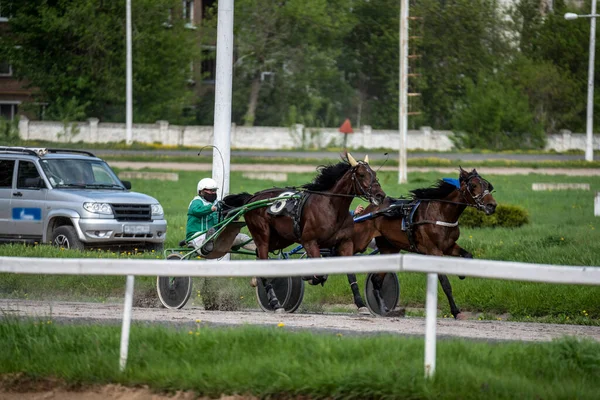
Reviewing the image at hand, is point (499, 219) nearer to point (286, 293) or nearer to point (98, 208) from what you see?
point (98, 208)

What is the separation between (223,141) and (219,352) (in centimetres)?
821

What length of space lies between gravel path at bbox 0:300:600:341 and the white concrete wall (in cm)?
5093

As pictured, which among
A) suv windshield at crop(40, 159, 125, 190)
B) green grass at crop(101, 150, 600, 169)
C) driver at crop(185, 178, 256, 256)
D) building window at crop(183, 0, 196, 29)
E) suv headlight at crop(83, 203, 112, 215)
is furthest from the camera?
building window at crop(183, 0, 196, 29)

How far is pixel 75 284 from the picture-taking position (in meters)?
16.3

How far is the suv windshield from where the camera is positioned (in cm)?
2009

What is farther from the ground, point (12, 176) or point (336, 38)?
point (336, 38)

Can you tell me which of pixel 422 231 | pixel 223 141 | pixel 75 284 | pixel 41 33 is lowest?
pixel 75 284

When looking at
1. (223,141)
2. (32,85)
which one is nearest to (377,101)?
(32,85)

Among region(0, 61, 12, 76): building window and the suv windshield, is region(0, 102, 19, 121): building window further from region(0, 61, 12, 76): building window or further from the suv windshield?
the suv windshield

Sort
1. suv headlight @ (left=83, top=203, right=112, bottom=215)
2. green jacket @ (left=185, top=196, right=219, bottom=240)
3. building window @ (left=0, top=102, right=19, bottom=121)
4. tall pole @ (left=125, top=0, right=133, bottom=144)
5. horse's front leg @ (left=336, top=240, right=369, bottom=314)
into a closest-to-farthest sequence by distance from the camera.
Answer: horse's front leg @ (left=336, top=240, right=369, bottom=314) → green jacket @ (left=185, top=196, right=219, bottom=240) → suv headlight @ (left=83, top=203, right=112, bottom=215) → tall pole @ (left=125, top=0, right=133, bottom=144) → building window @ (left=0, top=102, right=19, bottom=121)

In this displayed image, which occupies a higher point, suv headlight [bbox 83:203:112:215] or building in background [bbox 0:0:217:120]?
building in background [bbox 0:0:217:120]

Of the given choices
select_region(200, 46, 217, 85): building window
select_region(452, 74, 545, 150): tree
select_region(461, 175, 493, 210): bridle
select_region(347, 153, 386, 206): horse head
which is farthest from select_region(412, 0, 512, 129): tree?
select_region(347, 153, 386, 206): horse head

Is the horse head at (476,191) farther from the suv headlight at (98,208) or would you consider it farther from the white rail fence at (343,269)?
the suv headlight at (98,208)

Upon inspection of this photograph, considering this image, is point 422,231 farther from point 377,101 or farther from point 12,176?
point 377,101
